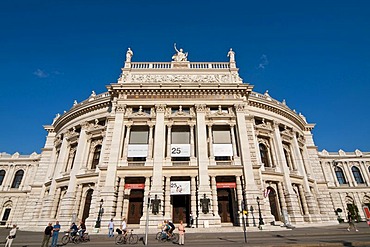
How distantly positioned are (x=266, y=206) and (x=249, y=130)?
969cm

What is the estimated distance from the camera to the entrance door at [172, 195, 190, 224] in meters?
24.6

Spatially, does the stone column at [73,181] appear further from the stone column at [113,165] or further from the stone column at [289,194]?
the stone column at [289,194]

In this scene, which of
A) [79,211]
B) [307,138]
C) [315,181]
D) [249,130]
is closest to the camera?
[79,211]

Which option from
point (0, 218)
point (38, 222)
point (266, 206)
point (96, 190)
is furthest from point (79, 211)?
point (0, 218)

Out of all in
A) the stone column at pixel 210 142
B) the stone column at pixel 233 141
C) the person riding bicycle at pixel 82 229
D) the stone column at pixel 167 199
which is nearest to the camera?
the person riding bicycle at pixel 82 229

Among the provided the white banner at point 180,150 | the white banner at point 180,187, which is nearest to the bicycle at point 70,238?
the white banner at point 180,187

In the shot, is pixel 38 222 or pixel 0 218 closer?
pixel 38 222

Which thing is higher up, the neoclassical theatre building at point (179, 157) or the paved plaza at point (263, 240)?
the neoclassical theatre building at point (179, 157)

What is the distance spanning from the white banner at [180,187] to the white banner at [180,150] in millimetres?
3479

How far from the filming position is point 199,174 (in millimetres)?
24750

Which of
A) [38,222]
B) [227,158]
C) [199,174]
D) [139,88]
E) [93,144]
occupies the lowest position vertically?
[38,222]

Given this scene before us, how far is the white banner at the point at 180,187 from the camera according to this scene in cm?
2439

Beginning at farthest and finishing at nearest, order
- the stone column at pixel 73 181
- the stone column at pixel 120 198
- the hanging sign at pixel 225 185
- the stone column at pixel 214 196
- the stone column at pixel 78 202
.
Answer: the stone column at pixel 78 202 → the stone column at pixel 73 181 → the hanging sign at pixel 225 185 → the stone column at pixel 214 196 → the stone column at pixel 120 198

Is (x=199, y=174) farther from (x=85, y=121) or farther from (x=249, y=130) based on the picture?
(x=85, y=121)
